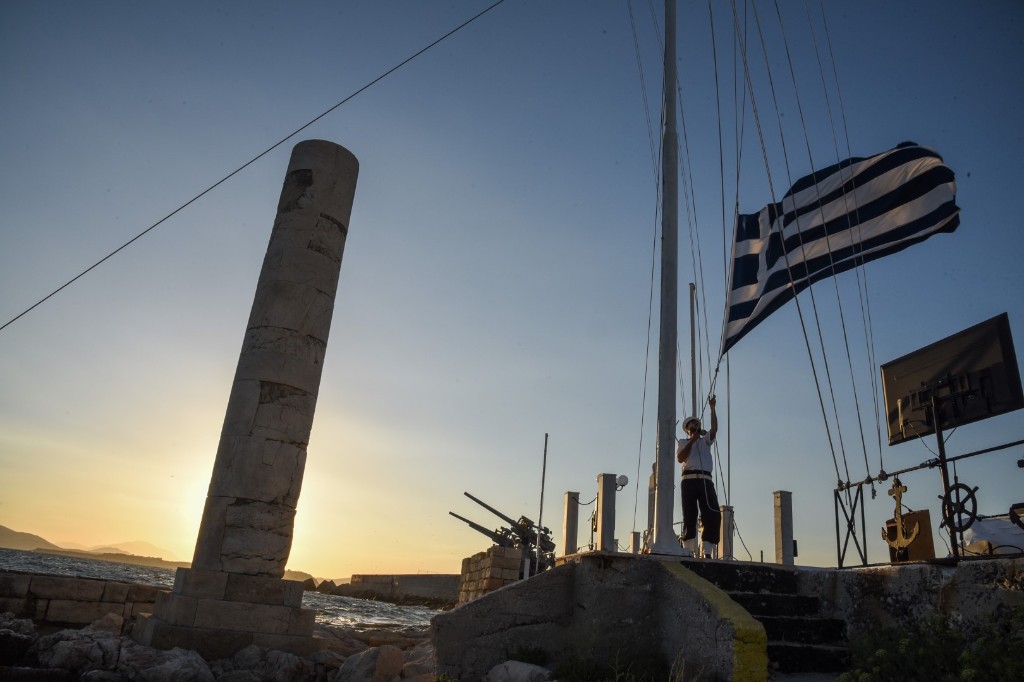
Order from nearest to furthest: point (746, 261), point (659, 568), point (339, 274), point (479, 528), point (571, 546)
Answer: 1. point (659, 568)
2. point (339, 274)
3. point (571, 546)
4. point (746, 261)
5. point (479, 528)

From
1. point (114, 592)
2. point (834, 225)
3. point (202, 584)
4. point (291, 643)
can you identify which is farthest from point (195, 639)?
point (834, 225)

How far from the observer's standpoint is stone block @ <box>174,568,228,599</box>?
768cm

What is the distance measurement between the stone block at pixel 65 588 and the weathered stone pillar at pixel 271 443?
5.72 ft

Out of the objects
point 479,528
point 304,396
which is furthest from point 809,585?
point 479,528

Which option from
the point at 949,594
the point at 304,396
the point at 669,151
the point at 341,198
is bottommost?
the point at 949,594

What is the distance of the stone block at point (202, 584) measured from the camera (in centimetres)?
768

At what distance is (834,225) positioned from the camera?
10508 mm

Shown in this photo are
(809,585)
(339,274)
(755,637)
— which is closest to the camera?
(755,637)

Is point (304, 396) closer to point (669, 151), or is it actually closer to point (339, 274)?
point (339, 274)

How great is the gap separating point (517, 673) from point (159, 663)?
359 centimetres

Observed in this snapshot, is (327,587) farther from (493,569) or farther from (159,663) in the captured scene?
(159,663)

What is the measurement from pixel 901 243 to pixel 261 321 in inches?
341

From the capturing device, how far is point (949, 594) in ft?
17.2

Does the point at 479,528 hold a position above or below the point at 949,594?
above
